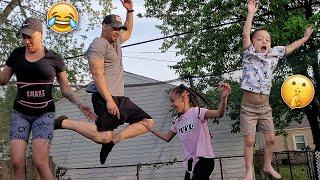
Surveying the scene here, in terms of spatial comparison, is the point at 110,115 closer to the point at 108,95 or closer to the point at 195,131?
the point at 108,95

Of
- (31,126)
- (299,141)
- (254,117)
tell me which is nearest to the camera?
(31,126)

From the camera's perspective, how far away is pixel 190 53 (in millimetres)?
14664

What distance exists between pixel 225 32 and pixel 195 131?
9620 millimetres

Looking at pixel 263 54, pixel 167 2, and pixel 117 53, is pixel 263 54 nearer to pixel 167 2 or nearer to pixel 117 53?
pixel 117 53

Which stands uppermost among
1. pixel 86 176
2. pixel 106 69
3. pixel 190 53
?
pixel 190 53

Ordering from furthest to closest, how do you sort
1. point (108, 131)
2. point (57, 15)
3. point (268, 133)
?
point (57, 15)
point (268, 133)
point (108, 131)

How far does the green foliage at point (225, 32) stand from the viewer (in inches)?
450

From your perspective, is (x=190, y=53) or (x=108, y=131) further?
(x=190, y=53)

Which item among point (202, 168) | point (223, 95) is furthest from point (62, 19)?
point (202, 168)

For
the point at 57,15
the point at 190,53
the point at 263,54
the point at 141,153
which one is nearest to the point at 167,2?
the point at 190,53

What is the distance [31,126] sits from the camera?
3736 millimetres

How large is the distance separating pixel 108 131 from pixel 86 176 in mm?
12818

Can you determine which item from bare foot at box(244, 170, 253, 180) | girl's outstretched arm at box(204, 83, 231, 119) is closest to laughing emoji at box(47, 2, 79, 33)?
girl's outstretched arm at box(204, 83, 231, 119)

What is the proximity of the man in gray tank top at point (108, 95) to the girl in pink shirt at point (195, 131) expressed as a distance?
259 mm
